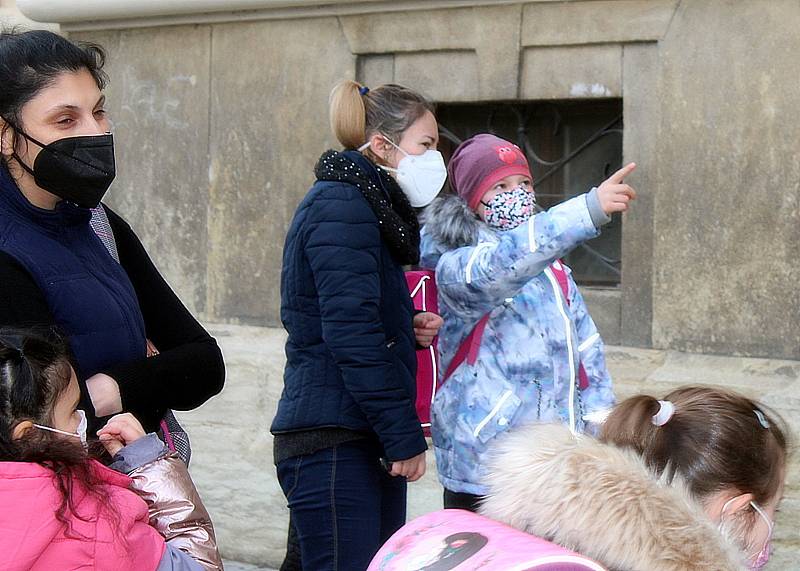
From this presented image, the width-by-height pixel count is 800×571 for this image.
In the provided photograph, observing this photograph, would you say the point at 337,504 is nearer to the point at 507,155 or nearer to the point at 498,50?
the point at 507,155

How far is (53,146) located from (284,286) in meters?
0.97

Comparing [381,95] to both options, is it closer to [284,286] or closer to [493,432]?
[284,286]

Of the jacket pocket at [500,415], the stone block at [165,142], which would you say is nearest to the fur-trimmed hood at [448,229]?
the jacket pocket at [500,415]

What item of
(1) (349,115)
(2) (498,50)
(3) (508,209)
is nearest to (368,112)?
(1) (349,115)

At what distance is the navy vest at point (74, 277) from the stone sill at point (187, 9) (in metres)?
2.54

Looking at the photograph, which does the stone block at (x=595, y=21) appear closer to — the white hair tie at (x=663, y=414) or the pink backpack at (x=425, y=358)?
the pink backpack at (x=425, y=358)

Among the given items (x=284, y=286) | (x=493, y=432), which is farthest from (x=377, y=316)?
(x=493, y=432)

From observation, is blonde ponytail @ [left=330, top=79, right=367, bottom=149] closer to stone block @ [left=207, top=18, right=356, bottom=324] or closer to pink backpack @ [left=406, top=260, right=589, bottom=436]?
pink backpack @ [left=406, top=260, right=589, bottom=436]

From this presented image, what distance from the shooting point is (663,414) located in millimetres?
1978

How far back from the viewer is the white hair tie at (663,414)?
197 cm

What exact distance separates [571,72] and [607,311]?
926 millimetres

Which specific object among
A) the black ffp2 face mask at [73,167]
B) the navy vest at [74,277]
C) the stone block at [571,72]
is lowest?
the navy vest at [74,277]

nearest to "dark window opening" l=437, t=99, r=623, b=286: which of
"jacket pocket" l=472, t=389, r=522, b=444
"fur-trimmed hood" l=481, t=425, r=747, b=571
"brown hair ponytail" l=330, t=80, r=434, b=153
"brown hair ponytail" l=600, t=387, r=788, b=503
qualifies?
"brown hair ponytail" l=330, t=80, r=434, b=153

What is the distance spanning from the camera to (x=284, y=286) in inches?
118
